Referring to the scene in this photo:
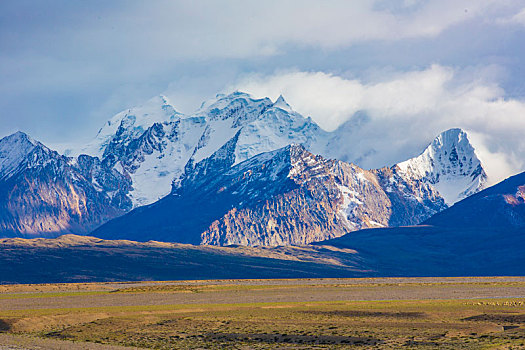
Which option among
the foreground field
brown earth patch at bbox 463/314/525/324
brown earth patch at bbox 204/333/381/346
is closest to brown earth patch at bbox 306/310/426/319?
the foreground field

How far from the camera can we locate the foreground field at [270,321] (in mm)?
105750

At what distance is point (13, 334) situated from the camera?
118562mm

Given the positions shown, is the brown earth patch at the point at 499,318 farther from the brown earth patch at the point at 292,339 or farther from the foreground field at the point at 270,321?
the brown earth patch at the point at 292,339

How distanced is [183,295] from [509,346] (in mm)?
107239

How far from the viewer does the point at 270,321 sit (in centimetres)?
12769

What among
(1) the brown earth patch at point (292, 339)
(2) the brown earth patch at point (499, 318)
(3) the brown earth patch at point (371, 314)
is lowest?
(1) the brown earth patch at point (292, 339)

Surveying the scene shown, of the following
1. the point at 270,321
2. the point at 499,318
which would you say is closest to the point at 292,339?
the point at 270,321

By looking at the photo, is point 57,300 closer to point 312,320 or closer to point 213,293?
point 213,293

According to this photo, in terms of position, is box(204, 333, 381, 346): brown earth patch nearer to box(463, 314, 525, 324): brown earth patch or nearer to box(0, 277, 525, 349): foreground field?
box(0, 277, 525, 349): foreground field

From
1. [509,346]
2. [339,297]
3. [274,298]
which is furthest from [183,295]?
[509,346]

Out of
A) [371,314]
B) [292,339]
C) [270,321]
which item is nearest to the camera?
[292,339]

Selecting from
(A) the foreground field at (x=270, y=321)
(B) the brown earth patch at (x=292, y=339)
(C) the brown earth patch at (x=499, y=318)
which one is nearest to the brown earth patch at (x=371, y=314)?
(A) the foreground field at (x=270, y=321)

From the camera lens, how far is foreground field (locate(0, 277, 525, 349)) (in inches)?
4163

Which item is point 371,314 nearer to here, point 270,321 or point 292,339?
point 270,321
